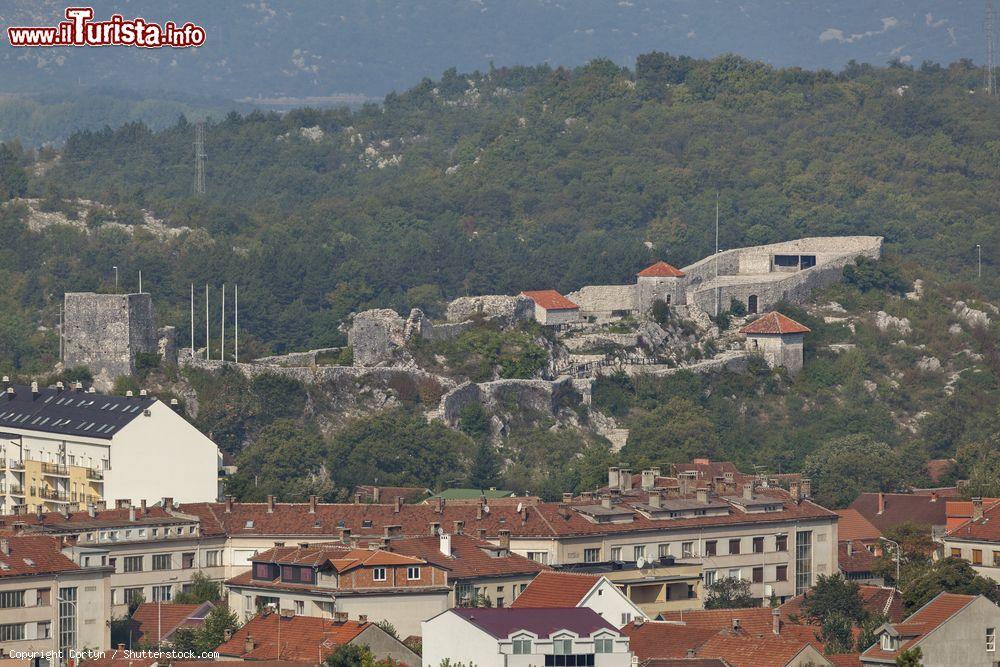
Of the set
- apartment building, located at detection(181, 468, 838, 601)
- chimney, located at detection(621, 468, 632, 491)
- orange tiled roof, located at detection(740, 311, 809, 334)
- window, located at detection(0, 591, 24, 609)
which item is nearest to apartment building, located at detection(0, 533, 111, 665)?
window, located at detection(0, 591, 24, 609)

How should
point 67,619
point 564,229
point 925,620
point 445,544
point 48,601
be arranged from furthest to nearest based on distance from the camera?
1. point 564,229
2. point 445,544
3. point 67,619
4. point 48,601
5. point 925,620

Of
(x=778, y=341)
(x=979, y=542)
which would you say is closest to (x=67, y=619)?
(x=979, y=542)

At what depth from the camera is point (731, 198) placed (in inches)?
4710

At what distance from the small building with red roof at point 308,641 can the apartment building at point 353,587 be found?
141cm

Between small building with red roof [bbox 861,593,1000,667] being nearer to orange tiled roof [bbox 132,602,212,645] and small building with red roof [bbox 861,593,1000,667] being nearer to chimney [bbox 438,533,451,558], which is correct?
chimney [bbox 438,533,451,558]

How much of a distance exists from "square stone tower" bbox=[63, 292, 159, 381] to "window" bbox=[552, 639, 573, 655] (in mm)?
38291

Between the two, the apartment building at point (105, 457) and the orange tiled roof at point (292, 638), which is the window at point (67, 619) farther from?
the apartment building at point (105, 457)

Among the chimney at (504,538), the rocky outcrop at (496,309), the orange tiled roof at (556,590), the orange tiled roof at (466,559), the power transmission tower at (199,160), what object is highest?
the power transmission tower at (199,160)

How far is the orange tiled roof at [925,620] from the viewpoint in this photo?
44562 millimetres

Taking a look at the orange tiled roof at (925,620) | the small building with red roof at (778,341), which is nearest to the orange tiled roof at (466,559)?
the orange tiled roof at (925,620)

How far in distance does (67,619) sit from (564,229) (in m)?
71.6

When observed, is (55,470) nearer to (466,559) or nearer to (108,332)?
(108,332)

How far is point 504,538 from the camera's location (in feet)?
182

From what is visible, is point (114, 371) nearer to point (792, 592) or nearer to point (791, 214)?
point (792, 592)
